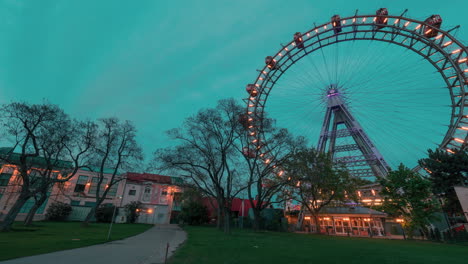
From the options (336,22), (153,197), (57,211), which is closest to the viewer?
(336,22)

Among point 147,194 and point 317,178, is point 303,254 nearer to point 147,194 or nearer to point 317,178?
point 317,178

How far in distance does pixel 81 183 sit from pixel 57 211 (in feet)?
26.6

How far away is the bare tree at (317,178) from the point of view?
2391 cm

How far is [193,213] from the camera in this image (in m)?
38.9

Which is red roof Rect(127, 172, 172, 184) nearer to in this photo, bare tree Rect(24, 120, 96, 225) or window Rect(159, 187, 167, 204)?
window Rect(159, 187, 167, 204)

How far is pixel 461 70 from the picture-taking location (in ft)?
81.5

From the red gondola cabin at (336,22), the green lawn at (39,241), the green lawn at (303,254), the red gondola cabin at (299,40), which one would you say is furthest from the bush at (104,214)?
the red gondola cabin at (336,22)

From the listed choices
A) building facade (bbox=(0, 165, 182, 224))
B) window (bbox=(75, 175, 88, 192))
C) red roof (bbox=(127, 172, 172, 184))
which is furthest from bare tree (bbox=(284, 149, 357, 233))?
window (bbox=(75, 175, 88, 192))

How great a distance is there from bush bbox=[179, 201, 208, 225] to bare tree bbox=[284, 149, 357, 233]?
1973 cm

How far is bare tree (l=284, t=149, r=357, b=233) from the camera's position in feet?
78.4

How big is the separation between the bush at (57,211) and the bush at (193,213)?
67.0 ft

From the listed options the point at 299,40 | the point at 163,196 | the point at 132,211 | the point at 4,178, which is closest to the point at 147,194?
the point at 163,196

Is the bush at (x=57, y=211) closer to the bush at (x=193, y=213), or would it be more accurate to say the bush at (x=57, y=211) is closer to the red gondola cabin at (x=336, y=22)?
the bush at (x=193, y=213)

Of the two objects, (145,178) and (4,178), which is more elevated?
(145,178)
